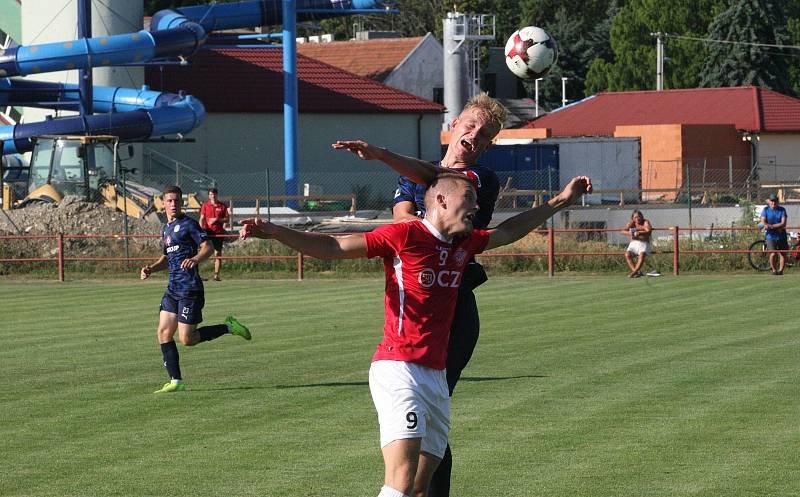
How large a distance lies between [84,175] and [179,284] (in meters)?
24.0

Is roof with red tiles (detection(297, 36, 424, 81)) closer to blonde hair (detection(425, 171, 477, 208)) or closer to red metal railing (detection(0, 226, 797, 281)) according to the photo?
red metal railing (detection(0, 226, 797, 281))

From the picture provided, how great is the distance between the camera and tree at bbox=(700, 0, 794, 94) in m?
74.2

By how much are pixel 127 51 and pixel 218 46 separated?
5.43 m

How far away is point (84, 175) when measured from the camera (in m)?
35.6

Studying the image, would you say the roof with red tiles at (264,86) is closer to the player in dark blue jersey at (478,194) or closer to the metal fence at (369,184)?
the metal fence at (369,184)

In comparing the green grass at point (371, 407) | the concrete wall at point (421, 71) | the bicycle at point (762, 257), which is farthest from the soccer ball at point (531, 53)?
the concrete wall at point (421, 71)

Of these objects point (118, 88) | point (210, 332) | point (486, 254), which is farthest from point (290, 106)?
point (210, 332)

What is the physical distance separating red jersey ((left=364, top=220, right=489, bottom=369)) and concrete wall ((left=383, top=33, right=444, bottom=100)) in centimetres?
5911

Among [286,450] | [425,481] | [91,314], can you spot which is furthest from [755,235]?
[425,481]

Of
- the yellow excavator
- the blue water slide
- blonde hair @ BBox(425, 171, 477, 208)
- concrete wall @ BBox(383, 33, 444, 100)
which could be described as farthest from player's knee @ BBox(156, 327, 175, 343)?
concrete wall @ BBox(383, 33, 444, 100)

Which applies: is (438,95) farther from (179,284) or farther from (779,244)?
(179,284)

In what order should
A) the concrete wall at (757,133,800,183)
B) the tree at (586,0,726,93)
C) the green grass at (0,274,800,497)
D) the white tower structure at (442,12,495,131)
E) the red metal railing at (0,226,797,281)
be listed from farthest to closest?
the tree at (586,0,726,93), the white tower structure at (442,12,495,131), the concrete wall at (757,133,800,183), the red metal railing at (0,226,797,281), the green grass at (0,274,800,497)

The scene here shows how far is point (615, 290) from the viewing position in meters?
25.5

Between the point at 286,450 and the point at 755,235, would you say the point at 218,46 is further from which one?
the point at 286,450
